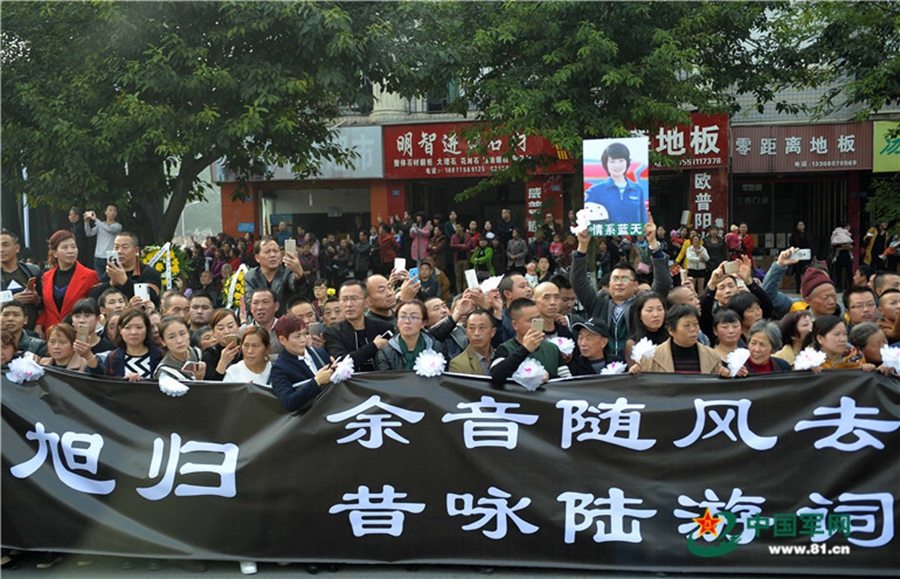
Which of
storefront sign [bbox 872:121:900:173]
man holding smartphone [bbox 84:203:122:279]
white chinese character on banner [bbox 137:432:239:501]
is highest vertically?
storefront sign [bbox 872:121:900:173]

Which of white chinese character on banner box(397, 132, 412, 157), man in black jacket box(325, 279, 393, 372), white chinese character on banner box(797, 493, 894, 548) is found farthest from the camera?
white chinese character on banner box(397, 132, 412, 157)

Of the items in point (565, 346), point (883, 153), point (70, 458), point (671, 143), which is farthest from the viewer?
point (671, 143)

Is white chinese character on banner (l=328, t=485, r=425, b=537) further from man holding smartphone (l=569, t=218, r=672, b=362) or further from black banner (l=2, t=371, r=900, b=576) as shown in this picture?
man holding smartphone (l=569, t=218, r=672, b=362)

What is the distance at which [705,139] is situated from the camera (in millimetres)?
22828

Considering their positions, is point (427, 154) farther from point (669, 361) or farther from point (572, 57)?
point (669, 361)

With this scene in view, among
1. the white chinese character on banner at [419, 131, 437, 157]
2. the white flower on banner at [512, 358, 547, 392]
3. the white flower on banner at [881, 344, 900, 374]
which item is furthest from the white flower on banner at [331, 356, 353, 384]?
the white chinese character on banner at [419, 131, 437, 157]

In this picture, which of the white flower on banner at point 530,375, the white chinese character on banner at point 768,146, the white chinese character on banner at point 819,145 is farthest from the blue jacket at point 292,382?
the white chinese character on banner at point 819,145

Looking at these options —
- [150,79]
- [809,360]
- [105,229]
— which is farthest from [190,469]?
[150,79]

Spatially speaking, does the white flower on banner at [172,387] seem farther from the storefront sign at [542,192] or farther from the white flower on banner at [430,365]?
the storefront sign at [542,192]

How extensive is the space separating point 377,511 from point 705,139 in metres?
19.2

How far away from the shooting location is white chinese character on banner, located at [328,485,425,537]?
17.6ft

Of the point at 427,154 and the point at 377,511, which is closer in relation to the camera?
the point at 377,511

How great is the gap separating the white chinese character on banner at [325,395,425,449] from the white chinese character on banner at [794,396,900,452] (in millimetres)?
2129

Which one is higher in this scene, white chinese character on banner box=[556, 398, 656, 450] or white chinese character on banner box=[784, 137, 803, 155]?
white chinese character on banner box=[784, 137, 803, 155]
